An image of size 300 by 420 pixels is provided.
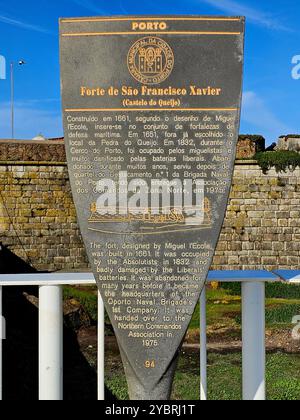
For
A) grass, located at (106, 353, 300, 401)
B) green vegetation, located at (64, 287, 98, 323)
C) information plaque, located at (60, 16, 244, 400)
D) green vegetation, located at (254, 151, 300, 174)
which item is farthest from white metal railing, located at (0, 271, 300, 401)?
green vegetation, located at (254, 151, 300, 174)

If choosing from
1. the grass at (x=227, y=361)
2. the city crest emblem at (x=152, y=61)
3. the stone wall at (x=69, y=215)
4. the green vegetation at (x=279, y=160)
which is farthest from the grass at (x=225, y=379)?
the green vegetation at (x=279, y=160)

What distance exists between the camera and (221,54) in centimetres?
288

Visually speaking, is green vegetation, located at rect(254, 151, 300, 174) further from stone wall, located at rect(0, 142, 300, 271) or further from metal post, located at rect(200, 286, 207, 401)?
Result: metal post, located at rect(200, 286, 207, 401)

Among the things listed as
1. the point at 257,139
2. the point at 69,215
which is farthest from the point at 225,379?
the point at 257,139

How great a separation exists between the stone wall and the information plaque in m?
15.9

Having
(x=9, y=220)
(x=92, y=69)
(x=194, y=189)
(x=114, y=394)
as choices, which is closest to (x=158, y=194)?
(x=194, y=189)

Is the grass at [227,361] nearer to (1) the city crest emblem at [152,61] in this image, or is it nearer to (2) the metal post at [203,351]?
(2) the metal post at [203,351]

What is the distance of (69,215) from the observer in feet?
61.6

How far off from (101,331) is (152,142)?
1.07 m

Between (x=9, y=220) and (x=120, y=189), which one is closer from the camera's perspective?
(x=120, y=189)

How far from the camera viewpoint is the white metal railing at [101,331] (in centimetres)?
301

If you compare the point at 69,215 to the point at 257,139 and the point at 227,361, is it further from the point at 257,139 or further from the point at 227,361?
the point at 227,361

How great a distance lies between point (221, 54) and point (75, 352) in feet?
29.3

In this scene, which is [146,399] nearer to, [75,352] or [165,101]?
[165,101]
